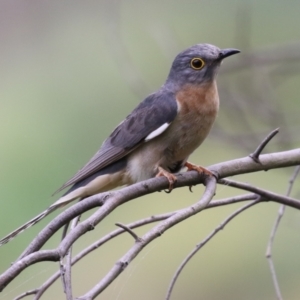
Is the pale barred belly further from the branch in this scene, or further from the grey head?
the branch

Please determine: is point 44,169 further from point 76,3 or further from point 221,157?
point 76,3

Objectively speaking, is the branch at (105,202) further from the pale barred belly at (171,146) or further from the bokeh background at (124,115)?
the bokeh background at (124,115)

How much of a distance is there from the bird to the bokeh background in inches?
12.4

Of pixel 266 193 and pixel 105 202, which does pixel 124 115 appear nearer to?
pixel 266 193

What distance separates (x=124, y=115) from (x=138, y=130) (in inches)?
187

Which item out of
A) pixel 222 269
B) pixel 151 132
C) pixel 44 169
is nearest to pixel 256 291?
pixel 222 269

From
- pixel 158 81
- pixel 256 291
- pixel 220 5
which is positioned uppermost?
pixel 220 5

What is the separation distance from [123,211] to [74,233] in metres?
5.42

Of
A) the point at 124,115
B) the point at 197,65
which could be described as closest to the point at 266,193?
the point at 197,65

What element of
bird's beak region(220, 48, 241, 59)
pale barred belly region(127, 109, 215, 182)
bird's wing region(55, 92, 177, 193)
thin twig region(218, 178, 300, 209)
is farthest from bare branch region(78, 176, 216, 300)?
bird's beak region(220, 48, 241, 59)

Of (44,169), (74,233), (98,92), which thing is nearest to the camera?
(74,233)

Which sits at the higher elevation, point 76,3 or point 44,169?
point 76,3

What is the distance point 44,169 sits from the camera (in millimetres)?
7328

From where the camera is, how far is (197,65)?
12.6ft
